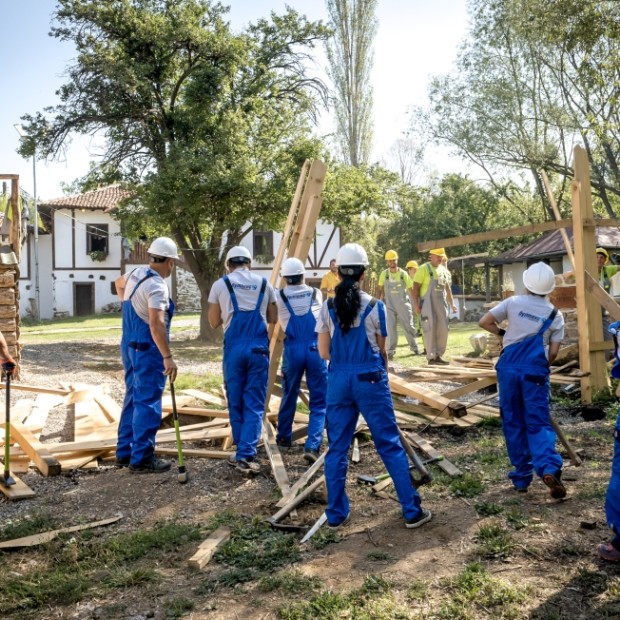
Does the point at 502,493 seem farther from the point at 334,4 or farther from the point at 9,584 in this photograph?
the point at 334,4

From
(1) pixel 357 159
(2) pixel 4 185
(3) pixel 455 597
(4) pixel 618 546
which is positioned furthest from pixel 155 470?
(1) pixel 357 159

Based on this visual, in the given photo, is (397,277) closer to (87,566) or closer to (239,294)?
(239,294)

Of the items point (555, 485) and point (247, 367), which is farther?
point (247, 367)

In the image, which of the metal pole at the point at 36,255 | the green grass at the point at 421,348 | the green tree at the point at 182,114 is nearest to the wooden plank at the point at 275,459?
the green grass at the point at 421,348

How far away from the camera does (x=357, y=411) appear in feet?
17.4

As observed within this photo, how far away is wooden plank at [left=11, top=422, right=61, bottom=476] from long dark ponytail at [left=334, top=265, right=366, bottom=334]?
131 inches

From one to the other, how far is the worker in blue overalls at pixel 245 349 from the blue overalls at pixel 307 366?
62 cm

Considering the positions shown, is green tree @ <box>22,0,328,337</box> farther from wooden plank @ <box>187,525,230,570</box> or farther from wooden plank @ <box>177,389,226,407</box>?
wooden plank @ <box>187,525,230,570</box>

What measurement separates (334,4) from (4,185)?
2986cm

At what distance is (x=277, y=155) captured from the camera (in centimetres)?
1953

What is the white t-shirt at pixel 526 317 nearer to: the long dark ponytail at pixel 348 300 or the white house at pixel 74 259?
the long dark ponytail at pixel 348 300

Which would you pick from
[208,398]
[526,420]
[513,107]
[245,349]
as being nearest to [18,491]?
[245,349]

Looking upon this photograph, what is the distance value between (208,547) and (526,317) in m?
3.14

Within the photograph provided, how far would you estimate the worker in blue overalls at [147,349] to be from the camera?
6.58 metres
